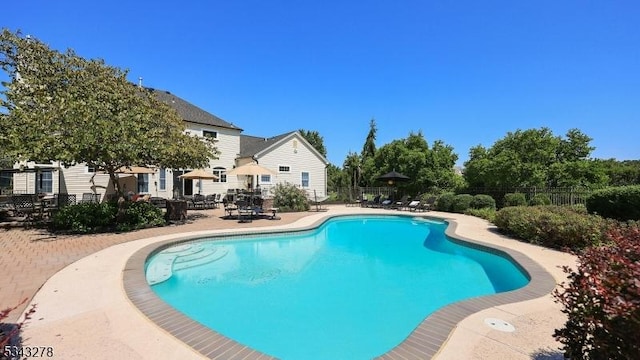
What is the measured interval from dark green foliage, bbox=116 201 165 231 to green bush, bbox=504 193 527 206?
1804 cm

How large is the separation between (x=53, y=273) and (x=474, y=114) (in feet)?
80.2

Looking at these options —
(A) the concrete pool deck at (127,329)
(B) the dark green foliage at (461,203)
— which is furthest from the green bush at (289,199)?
(A) the concrete pool deck at (127,329)

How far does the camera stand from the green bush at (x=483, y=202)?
1770cm

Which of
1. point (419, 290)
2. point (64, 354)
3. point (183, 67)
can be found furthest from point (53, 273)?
point (183, 67)

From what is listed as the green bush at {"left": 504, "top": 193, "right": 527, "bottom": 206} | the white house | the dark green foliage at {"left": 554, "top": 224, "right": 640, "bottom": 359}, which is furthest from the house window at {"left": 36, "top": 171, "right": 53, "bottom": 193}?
the green bush at {"left": 504, "top": 193, "right": 527, "bottom": 206}

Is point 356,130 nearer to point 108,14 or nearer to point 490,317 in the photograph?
point 108,14

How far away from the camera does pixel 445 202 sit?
19.5m

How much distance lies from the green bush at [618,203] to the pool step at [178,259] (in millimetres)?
13321

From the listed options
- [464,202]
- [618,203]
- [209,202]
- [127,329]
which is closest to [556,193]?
[464,202]

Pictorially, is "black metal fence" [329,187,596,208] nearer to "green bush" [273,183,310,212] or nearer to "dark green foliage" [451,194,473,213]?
"dark green foliage" [451,194,473,213]

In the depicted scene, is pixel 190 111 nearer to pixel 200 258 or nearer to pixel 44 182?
pixel 44 182

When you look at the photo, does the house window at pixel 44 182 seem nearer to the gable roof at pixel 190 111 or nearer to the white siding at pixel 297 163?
the gable roof at pixel 190 111

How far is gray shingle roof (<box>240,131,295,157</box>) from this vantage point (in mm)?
24022

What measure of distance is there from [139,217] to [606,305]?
13.1 m
